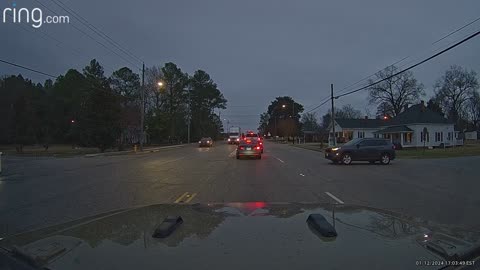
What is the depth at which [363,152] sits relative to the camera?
79.8ft

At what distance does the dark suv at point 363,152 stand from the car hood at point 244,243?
2047 centimetres

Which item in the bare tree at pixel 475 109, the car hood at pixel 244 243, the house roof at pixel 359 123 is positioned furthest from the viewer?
the bare tree at pixel 475 109

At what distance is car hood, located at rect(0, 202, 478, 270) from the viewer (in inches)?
99.4

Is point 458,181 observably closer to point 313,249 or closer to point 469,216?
point 469,216

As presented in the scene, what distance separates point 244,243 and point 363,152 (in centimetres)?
2274

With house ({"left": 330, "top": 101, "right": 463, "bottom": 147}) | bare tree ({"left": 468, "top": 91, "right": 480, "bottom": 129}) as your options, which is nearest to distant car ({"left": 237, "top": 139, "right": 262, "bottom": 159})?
house ({"left": 330, "top": 101, "right": 463, "bottom": 147})

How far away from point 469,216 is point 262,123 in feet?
579

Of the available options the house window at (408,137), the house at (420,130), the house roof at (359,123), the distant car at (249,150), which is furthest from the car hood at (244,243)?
the house roof at (359,123)

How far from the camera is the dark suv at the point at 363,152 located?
24078 mm

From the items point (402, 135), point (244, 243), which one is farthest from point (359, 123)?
point (244, 243)

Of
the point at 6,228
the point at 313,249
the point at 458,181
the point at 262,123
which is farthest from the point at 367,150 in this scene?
the point at 262,123

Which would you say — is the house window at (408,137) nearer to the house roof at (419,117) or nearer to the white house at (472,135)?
the house roof at (419,117)

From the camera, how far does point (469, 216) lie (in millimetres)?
8047

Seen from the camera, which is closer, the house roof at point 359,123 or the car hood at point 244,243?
the car hood at point 244,243
